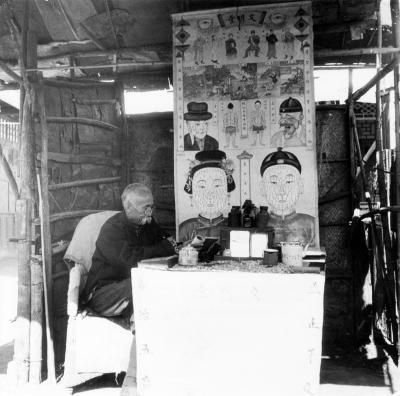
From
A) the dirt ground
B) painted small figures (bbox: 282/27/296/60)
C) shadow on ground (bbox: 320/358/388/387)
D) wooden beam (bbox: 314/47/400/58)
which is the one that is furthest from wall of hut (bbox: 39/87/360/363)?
wooden beam (bbox: 314/47/400/58)

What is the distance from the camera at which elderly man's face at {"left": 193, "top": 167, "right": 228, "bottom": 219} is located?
14.0ft

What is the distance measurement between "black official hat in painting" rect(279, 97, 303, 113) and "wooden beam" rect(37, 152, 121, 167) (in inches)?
87.0

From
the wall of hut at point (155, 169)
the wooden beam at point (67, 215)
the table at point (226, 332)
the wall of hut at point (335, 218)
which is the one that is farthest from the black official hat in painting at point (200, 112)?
the table at point (226, 332)

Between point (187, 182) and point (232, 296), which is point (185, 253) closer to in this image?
point (232, 296)

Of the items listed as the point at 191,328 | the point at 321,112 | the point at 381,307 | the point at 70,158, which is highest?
the point at 321,112

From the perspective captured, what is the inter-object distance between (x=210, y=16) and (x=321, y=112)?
179 cm

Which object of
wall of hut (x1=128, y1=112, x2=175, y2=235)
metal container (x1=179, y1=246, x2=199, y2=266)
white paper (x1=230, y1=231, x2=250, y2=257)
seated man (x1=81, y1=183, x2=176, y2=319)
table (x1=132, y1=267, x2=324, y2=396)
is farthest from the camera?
wall of hut (x1=128, y1=112, x2=175, y2=235)

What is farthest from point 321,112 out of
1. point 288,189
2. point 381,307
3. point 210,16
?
point 381,307

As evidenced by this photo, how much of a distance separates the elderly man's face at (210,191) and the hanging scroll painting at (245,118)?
0.01 metres

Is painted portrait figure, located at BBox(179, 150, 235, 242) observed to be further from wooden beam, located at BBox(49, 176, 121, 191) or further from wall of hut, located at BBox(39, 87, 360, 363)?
wooden beam, located at BBox(49, 176, 121, 191)

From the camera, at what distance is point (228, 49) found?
427cm

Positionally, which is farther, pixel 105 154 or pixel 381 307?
pixel 105 154

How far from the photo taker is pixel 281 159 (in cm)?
417

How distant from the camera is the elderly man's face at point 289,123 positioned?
4.18m
